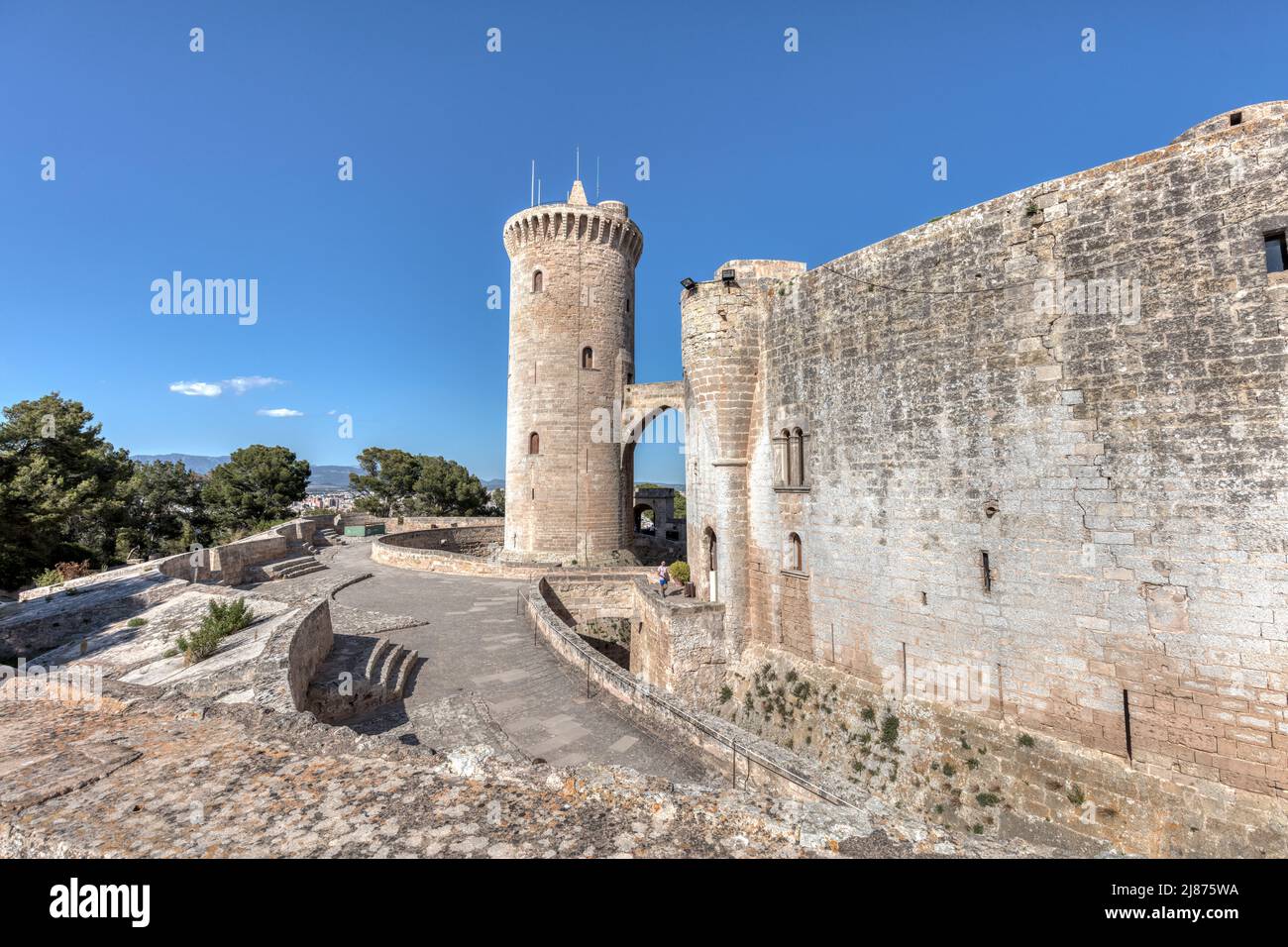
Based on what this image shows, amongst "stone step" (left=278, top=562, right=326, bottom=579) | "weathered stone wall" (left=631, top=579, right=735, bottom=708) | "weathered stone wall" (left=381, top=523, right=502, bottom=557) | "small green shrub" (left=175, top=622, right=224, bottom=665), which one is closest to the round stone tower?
"weathered stone wall" (left=381, top=523, right=502, bottom=557)

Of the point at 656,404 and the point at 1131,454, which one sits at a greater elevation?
the point at 656,404

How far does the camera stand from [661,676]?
1200 centimetres

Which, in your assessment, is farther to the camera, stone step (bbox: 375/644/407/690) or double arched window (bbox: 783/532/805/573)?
double arched window (bbox: 783/532/805/573)

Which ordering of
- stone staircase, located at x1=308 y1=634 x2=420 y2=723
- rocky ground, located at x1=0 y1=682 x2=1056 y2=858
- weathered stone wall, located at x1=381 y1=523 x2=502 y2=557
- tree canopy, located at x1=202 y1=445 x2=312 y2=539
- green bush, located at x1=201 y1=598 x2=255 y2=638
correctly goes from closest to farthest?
rocky ground, located at x1=0 y1=682 x2=1056 y2=858 → green bush, located at x1=201 y1=598 x2=255 y2=638 → stone staircase, located at x1=308 y1=634 x2=420 y2=723 → weathered stone wall, located at x1=381 y1=523 x2=502 y2=557 → tree canopy, located at x1=202 y1=445 x2=312 y2=539

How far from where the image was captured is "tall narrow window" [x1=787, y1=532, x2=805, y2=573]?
1092 cm

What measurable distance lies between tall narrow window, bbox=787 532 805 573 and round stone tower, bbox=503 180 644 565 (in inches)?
502

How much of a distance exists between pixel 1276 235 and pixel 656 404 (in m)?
17.4

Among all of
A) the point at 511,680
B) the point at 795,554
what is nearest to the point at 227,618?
the point at 511,680

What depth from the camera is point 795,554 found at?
435 inches

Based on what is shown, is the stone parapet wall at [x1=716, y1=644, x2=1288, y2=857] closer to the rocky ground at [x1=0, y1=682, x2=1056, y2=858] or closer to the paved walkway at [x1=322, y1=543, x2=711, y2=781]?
the paved walkway at [x1=322, y1=543, x2=711, y2=781]

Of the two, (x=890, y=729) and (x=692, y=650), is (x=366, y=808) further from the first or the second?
(x=692, y=650)

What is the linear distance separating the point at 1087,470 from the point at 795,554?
16.6 feet
